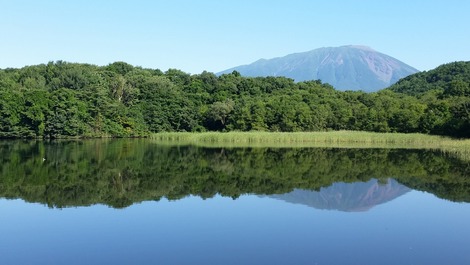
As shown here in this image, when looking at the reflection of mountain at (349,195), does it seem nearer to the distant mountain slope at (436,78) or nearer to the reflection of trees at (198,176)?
the reflection of trees at (198,176)

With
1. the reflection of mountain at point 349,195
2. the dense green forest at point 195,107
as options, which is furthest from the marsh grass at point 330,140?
the reflection of mountain at point 349,195

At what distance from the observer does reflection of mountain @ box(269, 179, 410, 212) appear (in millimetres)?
13281

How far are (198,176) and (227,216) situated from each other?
291 inches

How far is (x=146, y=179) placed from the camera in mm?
17578

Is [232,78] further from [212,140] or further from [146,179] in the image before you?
[146,179]

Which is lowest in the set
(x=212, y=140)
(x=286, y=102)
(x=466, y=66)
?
(x=212, y=140)

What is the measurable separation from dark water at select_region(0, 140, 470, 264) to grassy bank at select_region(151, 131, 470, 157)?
55.6 ft

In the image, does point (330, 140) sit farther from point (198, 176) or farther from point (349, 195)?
point (349, 195)

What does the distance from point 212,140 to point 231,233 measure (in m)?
36.1

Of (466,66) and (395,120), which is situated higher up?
(466,66)

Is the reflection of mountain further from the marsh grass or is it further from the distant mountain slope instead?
the distant mountain slope

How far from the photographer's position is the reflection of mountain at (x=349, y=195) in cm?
1328

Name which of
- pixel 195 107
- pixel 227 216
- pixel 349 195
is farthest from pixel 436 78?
pixel 227 216

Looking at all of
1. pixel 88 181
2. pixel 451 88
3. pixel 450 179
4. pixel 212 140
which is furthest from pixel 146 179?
pixel 451 88
